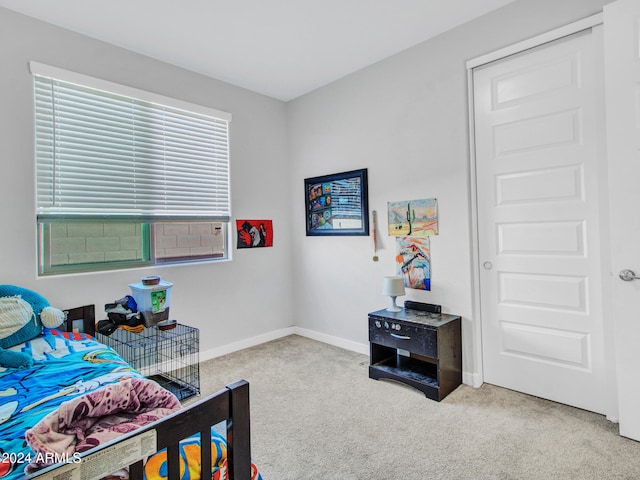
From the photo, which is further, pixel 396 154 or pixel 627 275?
pixel 396 154

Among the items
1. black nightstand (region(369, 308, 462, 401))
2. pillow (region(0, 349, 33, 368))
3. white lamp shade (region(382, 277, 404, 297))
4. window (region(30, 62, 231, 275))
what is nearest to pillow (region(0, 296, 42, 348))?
pillow (region(0, 349, 33, 368))

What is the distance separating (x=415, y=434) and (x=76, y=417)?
1.74 meters

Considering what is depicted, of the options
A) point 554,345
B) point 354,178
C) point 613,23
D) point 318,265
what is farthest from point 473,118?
point 318,265

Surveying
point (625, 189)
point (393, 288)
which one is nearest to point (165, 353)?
point (393, 288)

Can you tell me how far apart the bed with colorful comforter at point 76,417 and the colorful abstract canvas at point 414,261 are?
82.3 inches

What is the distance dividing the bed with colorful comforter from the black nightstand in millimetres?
1654

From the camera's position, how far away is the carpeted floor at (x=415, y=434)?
1737 mm

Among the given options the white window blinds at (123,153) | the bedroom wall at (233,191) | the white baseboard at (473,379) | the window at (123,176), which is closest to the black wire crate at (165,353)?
the bedroom wall at (233,191)

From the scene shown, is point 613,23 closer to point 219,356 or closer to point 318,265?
point 318,265

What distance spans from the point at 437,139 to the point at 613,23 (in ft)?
3.81

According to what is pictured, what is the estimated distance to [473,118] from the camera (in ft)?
8.73

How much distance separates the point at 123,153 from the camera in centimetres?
286

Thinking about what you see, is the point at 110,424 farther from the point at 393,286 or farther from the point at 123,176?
the point at 123,176

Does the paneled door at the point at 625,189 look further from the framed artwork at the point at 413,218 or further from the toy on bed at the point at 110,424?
the toy on bed at the point at 110,424
